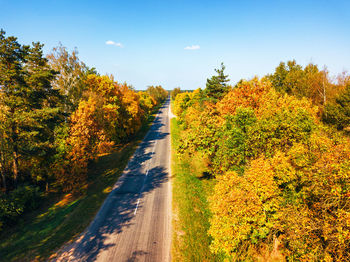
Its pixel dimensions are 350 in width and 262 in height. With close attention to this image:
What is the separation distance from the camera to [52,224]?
1692 cm

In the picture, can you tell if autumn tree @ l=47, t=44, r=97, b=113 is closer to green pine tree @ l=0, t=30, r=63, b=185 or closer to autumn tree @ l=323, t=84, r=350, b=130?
green pine tree @ l=0, t=30, r=63, b=185

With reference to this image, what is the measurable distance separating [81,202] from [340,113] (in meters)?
44.0

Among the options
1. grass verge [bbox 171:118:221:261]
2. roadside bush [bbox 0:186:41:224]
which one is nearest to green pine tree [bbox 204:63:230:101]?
grass verge [bbox 171:118:221:261]

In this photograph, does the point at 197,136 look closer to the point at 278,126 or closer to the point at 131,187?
the point at 278,126

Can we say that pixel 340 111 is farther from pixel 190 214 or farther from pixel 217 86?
pixel 190 214

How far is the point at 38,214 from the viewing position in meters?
18.8

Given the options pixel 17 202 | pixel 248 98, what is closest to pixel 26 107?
pixel 17 202

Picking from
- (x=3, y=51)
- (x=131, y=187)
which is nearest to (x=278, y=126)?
(x=131, y=187)

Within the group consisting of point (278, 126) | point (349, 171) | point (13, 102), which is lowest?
point (349, 171)

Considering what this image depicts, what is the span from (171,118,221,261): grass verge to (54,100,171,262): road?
0.99m

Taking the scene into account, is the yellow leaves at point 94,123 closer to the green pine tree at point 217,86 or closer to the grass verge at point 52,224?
the grass verge at point 52,224

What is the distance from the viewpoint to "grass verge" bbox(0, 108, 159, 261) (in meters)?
13.9

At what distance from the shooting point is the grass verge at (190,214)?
13602mm

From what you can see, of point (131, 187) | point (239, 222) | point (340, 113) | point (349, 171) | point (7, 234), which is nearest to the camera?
point (349, 171)
